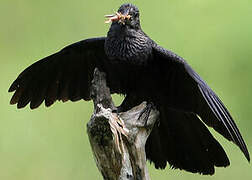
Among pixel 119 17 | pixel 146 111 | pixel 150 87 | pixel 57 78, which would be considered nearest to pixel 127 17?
pixel 119 17

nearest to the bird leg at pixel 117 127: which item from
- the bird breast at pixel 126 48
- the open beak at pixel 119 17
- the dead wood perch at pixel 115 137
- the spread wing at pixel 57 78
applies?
the dead wood perch at pixel 115 137

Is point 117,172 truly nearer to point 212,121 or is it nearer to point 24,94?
point 212,121

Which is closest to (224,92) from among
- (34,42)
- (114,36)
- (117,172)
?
(34,42)

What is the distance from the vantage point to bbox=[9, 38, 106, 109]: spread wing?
652cm

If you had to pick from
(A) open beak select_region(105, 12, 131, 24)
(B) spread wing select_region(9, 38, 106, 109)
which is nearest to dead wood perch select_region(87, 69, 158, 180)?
(A) open beak select_region(105, 12, 131, 24)

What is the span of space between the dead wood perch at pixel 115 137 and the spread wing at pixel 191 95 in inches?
12.8

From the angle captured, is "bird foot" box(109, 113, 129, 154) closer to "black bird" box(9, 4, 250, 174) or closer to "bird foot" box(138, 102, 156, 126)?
"bird foot" box(138, 102, 156, 126)

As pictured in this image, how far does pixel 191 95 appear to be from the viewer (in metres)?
6.01

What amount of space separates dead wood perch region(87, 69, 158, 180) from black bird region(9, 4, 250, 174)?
11.4 inches

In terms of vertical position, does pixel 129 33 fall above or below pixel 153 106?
above

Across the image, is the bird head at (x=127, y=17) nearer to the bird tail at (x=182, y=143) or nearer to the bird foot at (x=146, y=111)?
the bird foot at (x=146, y=111)

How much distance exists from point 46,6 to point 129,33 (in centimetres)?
324

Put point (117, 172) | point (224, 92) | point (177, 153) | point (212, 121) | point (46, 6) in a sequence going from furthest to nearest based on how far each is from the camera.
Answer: point (46, 6) → point (224, 92) → point (177, 153) → point (212, 121) → point (117, 172)

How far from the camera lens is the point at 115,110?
227 inches
